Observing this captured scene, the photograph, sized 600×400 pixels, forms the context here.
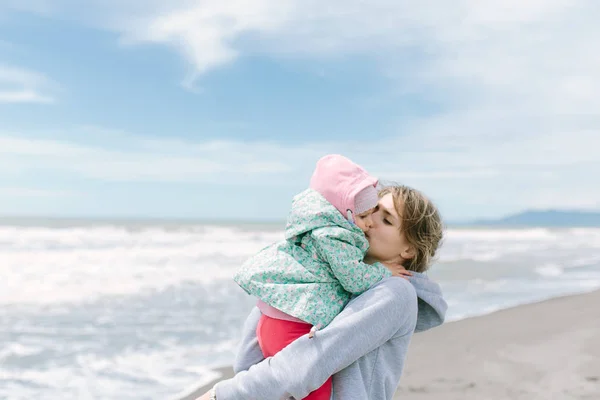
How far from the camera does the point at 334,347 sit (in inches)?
73.9

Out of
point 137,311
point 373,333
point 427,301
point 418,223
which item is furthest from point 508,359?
point 137,311

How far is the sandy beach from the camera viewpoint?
15.5ft

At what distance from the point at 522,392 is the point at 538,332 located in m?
2.21

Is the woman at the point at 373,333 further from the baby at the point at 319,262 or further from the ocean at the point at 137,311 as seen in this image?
the ocean at the point at 137,311

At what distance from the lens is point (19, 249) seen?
17688 mm

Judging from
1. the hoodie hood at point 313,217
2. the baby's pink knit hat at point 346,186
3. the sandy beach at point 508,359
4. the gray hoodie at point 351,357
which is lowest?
the sandy beach at point 508,359

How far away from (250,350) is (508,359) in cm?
408

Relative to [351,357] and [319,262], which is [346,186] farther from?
[351,357]

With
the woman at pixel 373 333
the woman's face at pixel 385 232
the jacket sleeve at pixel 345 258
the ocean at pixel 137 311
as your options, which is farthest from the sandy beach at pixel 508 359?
the jacket sleeve at pixel 345 258

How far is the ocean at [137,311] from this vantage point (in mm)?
5105

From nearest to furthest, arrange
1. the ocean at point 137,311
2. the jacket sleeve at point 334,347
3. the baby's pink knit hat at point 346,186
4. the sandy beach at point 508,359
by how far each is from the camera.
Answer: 1. the jacket sleeve at point 334,347
2. the baby's pink knit hat at point 346,186
3. the sandy beach at point 508,359
4. the ocean at point 137,311

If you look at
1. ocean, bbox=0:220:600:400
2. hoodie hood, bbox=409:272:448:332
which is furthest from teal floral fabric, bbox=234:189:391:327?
ocean, bbox=0:220:600:400

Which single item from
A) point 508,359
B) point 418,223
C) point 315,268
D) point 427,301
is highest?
point 418,223

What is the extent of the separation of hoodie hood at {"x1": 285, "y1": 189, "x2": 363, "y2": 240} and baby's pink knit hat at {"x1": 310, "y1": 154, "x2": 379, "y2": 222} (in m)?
0.03
